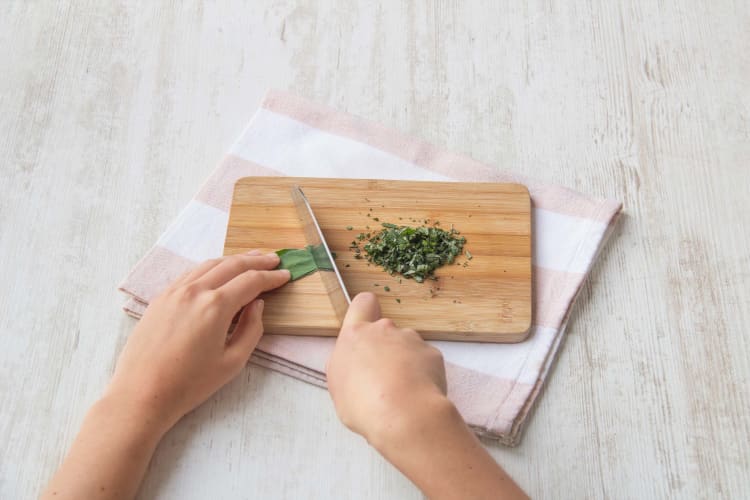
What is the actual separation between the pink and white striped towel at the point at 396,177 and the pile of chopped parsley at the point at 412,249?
0.13m

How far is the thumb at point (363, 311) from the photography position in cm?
100

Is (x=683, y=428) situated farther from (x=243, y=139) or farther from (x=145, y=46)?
(x=145, y=46)

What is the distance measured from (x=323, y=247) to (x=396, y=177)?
270mm

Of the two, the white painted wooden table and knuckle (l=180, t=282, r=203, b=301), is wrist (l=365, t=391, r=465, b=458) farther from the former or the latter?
knuckle (l=180, t=282, r=203, b=301)

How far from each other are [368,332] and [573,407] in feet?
1.24

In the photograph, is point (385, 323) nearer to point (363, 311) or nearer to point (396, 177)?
point (363, 311)

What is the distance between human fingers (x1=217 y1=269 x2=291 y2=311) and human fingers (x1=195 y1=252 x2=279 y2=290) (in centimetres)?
2

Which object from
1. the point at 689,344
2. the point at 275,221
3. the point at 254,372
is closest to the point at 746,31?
the point at 689,344

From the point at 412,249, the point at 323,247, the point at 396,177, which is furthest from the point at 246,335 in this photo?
the point at 396,177

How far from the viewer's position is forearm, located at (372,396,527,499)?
857 millimetres

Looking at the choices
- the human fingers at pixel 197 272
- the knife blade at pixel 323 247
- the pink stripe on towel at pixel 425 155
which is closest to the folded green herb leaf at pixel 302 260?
the knife blade at pixel 323 247

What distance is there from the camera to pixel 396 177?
4.38 feet

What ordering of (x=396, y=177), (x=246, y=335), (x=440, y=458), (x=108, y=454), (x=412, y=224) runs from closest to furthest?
1. (x=440, y=458)
2. (x=108, y=454)
3. (x=246, y=335)
4. (x=412, y=224)
5. (x=396, y=177)

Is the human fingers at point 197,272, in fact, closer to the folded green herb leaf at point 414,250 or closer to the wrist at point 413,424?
the folded green herb leaf at point 414,250
